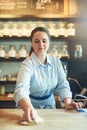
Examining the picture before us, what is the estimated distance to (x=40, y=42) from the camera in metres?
1.78

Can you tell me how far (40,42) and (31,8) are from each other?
1691mm

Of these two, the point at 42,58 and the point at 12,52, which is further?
the point at 12,52

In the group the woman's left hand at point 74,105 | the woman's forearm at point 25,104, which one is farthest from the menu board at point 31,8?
the woman's forearm at point 25,104

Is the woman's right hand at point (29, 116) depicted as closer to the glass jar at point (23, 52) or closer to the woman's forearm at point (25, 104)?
the woman's forearm at point (25, 104)

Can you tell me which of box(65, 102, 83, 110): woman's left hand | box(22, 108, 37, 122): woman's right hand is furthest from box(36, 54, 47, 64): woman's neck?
box(22, 108, 37, 122): woman's right hand

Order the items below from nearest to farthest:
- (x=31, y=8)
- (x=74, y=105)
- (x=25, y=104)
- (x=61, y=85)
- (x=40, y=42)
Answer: (x=25, y=104) < (x=74, y=105) < (x=40, y=42) < (x=61, y=85) < (x=31, y=8)

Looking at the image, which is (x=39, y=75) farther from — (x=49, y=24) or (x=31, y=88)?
(x=49, y=24)

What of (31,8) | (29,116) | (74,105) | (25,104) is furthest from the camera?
(31,8)

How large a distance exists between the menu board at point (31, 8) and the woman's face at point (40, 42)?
1.59m

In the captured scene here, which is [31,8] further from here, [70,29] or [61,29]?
[70,29]

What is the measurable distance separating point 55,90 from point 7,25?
1.84 metres

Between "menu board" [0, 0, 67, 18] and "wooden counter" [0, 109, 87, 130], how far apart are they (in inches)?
79.3

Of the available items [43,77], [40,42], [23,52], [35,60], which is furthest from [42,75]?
[23,52]

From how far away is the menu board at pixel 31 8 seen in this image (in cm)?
334
